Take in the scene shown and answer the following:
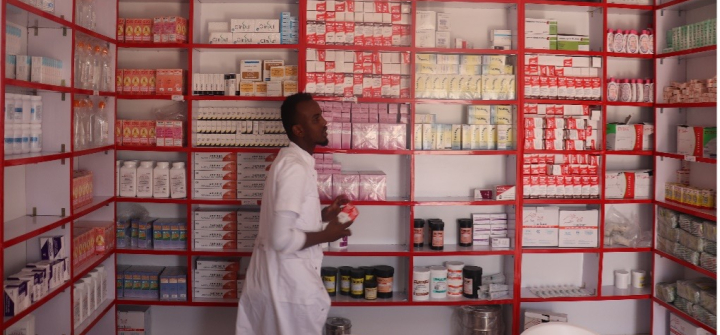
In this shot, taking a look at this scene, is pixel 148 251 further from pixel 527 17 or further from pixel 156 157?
pixel 527 17

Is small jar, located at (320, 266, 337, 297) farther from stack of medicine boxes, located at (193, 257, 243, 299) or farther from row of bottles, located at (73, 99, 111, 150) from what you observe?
row of bottles, located at (73, 99, 111, 150)

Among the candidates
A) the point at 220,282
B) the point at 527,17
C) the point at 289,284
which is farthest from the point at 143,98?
the point at 527,17

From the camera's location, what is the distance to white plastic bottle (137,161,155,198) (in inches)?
185

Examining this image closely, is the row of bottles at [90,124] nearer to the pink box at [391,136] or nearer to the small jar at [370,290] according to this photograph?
the pink box at [391,136]

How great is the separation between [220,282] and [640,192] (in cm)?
319

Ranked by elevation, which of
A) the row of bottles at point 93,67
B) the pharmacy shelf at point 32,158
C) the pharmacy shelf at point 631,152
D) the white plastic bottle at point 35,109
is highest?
the row of bottles at point 93,67

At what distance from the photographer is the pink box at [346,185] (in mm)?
4656

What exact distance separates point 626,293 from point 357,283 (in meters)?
2.05

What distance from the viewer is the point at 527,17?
5.01 m

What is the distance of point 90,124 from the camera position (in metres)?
4.38

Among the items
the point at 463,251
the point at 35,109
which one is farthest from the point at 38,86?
the point at 463,251

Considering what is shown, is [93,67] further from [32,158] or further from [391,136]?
[391,136]

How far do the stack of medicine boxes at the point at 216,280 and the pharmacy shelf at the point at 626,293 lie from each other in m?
2.72

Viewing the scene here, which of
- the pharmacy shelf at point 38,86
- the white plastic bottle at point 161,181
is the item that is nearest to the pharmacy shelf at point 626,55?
the white plastic bottle at point 161,181
